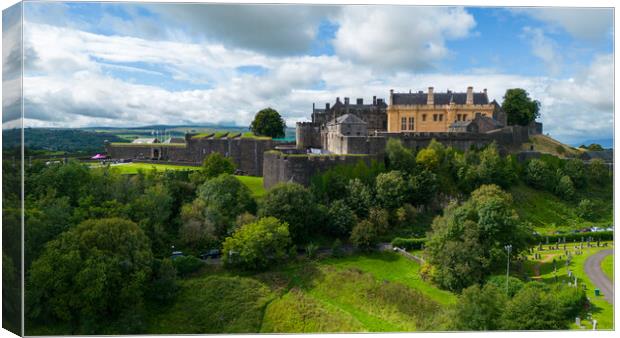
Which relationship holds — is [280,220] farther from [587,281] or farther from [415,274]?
[587,281]

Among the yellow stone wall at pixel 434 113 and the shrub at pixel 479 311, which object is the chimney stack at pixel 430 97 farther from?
the shrub at pixel 479 311

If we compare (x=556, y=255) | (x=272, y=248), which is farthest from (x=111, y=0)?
(x=556, y=255)

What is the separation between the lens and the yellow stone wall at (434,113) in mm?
38469

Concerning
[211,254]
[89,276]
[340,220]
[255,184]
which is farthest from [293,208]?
[89,276]

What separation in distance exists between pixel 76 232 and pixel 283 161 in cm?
1186

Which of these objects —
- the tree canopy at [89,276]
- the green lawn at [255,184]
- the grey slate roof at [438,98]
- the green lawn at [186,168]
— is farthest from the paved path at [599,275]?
the grey slate roof at [438,98]

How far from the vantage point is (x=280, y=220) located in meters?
23.9

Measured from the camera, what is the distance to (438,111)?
38719mm

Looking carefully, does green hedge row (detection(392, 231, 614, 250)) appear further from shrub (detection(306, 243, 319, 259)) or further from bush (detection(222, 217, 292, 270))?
bush (detection(222, 217, 292, 270))

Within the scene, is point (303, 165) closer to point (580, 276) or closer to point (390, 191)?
point (390, 191)

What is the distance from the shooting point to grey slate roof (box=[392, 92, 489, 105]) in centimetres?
3918

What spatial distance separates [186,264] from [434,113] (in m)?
23.9

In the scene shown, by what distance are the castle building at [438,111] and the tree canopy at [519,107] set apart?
9.25 feet

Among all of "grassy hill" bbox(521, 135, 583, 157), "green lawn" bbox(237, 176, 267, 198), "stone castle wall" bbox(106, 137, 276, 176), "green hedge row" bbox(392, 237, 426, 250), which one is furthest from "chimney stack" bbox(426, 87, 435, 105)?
"green hedge row" bbox(392, 237, 426, 250)
